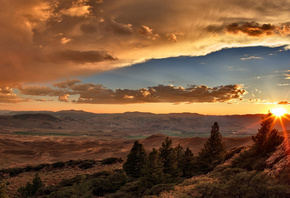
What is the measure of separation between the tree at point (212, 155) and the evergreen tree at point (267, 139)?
6694mm

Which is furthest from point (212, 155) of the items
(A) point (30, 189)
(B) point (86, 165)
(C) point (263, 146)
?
(B) point (86, 165)

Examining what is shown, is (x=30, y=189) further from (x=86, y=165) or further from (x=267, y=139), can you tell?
(x=267, y=139)

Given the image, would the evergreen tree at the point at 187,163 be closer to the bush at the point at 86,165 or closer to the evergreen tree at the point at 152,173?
the evergreen tree at the point at 152,173

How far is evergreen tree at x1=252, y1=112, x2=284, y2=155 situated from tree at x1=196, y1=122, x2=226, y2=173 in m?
6.69

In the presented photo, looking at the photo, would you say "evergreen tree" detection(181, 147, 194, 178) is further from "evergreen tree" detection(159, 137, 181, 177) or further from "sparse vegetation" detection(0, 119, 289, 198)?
"evergreen tree" detection(159, 137, 181, 177)

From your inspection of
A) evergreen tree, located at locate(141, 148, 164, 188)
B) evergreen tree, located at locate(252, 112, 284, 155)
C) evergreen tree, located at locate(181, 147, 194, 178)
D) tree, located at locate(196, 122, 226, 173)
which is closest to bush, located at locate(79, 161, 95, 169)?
evergreen tree, located at locate(181, 147, 194, 178)

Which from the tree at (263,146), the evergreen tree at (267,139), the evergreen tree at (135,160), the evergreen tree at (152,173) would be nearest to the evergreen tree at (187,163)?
the evergreen tree at (135,160)

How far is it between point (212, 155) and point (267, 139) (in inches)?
342

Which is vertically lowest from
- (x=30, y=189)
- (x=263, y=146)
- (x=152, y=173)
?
(x=30, y=189)

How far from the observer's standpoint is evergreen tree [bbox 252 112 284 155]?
73.7 ft

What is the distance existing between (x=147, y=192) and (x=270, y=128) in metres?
16.5

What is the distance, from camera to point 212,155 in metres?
29.5

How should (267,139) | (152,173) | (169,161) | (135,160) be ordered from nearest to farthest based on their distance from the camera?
(152,173) < (267,139) < (169,161) < (135,160)

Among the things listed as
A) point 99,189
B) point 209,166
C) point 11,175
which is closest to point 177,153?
point 209,166
